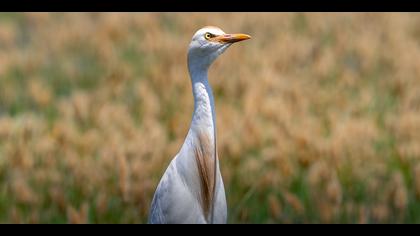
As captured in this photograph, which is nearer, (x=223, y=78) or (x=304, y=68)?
(x=223, y=78)

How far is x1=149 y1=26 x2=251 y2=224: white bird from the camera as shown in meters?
4.05

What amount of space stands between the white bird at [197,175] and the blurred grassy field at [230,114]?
142 cm

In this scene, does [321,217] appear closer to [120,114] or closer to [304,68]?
[120,114]

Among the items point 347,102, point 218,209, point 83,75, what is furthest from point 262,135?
point 218,209

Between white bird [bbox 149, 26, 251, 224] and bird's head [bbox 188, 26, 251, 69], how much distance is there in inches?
1.3

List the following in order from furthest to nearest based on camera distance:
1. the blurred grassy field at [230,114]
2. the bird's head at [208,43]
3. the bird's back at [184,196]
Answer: the blurred grassy field at [230,114] → the bird's back at [184,196] → the bird's head at [208,43]

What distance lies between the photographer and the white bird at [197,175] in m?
4.05

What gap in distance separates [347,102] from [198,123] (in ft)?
18.4

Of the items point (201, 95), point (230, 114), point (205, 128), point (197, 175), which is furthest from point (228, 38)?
point (230, 114)

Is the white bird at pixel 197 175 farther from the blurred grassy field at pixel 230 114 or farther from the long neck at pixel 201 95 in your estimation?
the blurred grassy field at pixel 230 114

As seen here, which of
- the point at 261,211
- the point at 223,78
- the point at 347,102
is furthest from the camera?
the point at 223,78

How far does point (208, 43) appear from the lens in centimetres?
396

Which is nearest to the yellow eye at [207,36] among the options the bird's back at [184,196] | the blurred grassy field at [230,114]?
the bird's back at [184,196]

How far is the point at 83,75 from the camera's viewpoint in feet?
35.3
